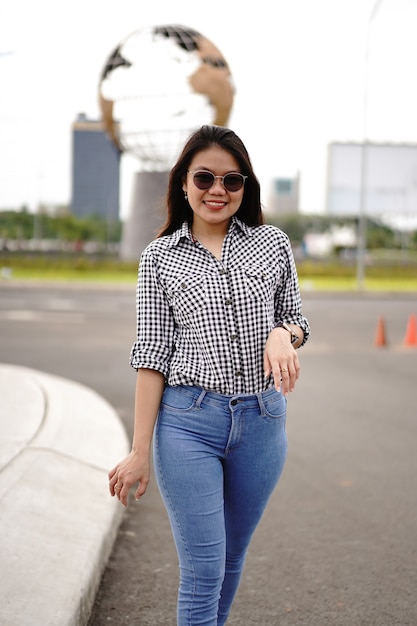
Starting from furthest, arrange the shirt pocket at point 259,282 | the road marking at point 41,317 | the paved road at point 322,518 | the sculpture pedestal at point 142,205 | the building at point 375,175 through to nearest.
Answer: the building at point 375,175, the sculpture pedestal at point 142,205, the road marking at point 41,317, the paved road at point 322,518, the shirt pocket at point 259,282

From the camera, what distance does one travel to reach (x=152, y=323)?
2320 millimetres

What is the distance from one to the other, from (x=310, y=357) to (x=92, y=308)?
26.3 ft

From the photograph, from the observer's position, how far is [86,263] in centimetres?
3547

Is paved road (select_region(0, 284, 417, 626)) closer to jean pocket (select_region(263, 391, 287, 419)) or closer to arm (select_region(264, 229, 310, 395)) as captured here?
jean pocket (select_region(263, 391, 287, 419))

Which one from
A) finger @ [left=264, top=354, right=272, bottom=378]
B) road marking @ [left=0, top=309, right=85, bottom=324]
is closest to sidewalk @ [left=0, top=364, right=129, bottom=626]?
finger @ [left=264, top=354, right=272, bottom=378]

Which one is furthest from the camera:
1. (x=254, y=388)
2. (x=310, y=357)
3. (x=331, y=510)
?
(x=310, y=357)

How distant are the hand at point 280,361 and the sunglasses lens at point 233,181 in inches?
18.5

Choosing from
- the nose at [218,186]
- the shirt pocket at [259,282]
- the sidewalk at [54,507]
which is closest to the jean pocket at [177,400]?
the shirt pocket at [259,282]

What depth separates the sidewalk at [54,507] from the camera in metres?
2.82

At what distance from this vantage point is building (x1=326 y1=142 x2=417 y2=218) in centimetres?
4138

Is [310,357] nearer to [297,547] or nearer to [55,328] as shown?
[55,328]

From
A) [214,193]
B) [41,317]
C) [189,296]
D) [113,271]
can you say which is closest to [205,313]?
[189,296]

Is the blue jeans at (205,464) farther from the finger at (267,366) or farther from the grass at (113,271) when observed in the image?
the grass at (113,271)

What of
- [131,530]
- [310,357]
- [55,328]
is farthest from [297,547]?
[55,328]
